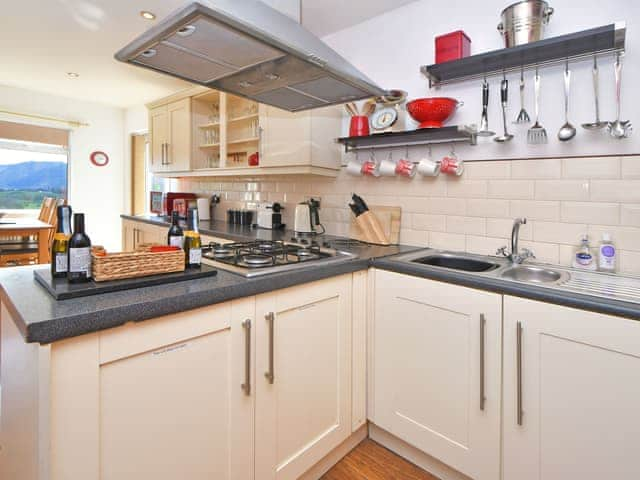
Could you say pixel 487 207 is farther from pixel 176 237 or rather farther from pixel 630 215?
pixel 176 237

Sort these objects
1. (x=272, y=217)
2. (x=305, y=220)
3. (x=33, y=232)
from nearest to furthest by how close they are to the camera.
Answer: (x=305, y=220) < (x=272, y=217) < (x=33, y=232)

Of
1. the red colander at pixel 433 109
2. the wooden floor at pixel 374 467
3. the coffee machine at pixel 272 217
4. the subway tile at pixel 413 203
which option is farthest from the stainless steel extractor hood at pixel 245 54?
the wooden floor at pixel 374 467

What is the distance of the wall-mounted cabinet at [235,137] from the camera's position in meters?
2.43

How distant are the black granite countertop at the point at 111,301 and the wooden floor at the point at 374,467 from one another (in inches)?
→ 35.1

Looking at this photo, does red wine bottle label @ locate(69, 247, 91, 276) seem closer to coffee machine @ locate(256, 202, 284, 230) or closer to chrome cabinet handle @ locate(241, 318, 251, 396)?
chrome cabinet handle @ locate(241, 318, 251, 396)

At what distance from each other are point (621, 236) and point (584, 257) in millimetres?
155

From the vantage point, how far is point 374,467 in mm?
1683

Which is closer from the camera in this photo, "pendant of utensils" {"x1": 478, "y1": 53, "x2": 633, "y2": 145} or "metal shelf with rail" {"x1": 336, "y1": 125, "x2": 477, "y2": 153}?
"pendant of utensils" {"x1": 478, "y1": 53, "x2": 633, "y2": 145}

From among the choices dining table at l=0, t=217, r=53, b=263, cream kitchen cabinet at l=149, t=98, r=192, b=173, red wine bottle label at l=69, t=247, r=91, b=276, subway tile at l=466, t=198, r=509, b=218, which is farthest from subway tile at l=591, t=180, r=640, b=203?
dining table at l=0, t=217, r=53, b=263

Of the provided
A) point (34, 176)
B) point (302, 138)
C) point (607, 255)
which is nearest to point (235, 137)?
point (302, 138)

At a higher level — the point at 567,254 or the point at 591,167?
the point at 591,167

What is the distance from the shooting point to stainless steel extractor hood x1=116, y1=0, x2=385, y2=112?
41.4 inches

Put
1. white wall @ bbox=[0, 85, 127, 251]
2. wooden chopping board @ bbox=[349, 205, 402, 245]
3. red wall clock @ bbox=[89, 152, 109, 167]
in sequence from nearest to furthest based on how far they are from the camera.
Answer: wooden chopping board @ bbox=[349, 205, 402, 245]
white wall @ bbox=[0, 85, 127, 251]
red wall clock @ bbox=[89, 152, 109, 167]

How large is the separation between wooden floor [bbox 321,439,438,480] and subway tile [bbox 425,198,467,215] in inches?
48.7
